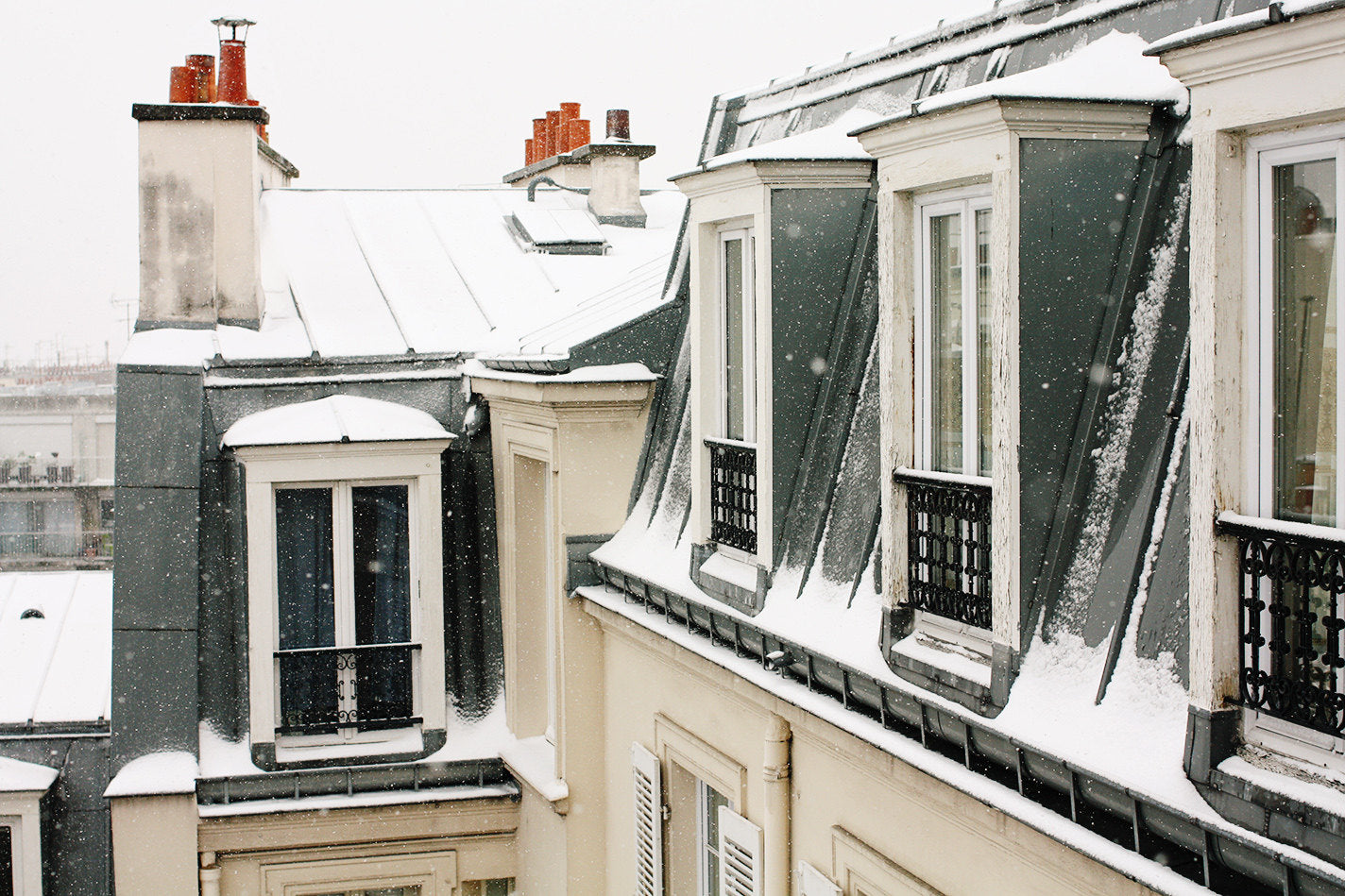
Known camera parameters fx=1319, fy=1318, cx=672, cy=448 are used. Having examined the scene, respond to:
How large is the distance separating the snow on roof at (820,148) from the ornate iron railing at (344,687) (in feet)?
16.3

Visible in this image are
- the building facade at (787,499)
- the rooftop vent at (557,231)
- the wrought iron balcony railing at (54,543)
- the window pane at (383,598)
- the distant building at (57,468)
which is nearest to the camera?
the building facade at (787,499)

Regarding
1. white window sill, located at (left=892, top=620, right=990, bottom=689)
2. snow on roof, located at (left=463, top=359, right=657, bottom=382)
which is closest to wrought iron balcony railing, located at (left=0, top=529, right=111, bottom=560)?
snow on roof, located at (left=463, top=359, right=657, bottom=382)

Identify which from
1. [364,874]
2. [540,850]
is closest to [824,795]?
[540,850]

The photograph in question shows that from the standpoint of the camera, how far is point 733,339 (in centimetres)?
691

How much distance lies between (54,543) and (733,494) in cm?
4177

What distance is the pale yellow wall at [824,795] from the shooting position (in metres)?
4.33

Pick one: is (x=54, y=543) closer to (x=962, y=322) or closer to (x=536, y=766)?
(x=536, y=766)

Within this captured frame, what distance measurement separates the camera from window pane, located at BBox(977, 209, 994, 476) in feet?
15.3

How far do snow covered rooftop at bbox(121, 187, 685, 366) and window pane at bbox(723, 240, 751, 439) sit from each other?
6.18 ft

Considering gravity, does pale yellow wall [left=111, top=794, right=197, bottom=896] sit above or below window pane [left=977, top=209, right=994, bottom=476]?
below

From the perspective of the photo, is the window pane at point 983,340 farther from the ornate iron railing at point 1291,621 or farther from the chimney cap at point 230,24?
the chimney cap at point 230,24

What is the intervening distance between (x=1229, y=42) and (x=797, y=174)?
2900 mm

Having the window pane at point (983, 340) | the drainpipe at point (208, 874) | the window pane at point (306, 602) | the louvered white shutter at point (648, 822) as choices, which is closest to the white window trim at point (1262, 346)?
the window pane at point (983, 340)

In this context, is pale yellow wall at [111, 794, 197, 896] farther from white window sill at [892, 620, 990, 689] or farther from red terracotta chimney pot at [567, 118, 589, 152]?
red terracotta chimney pot at [567, 118, 589, 152]
